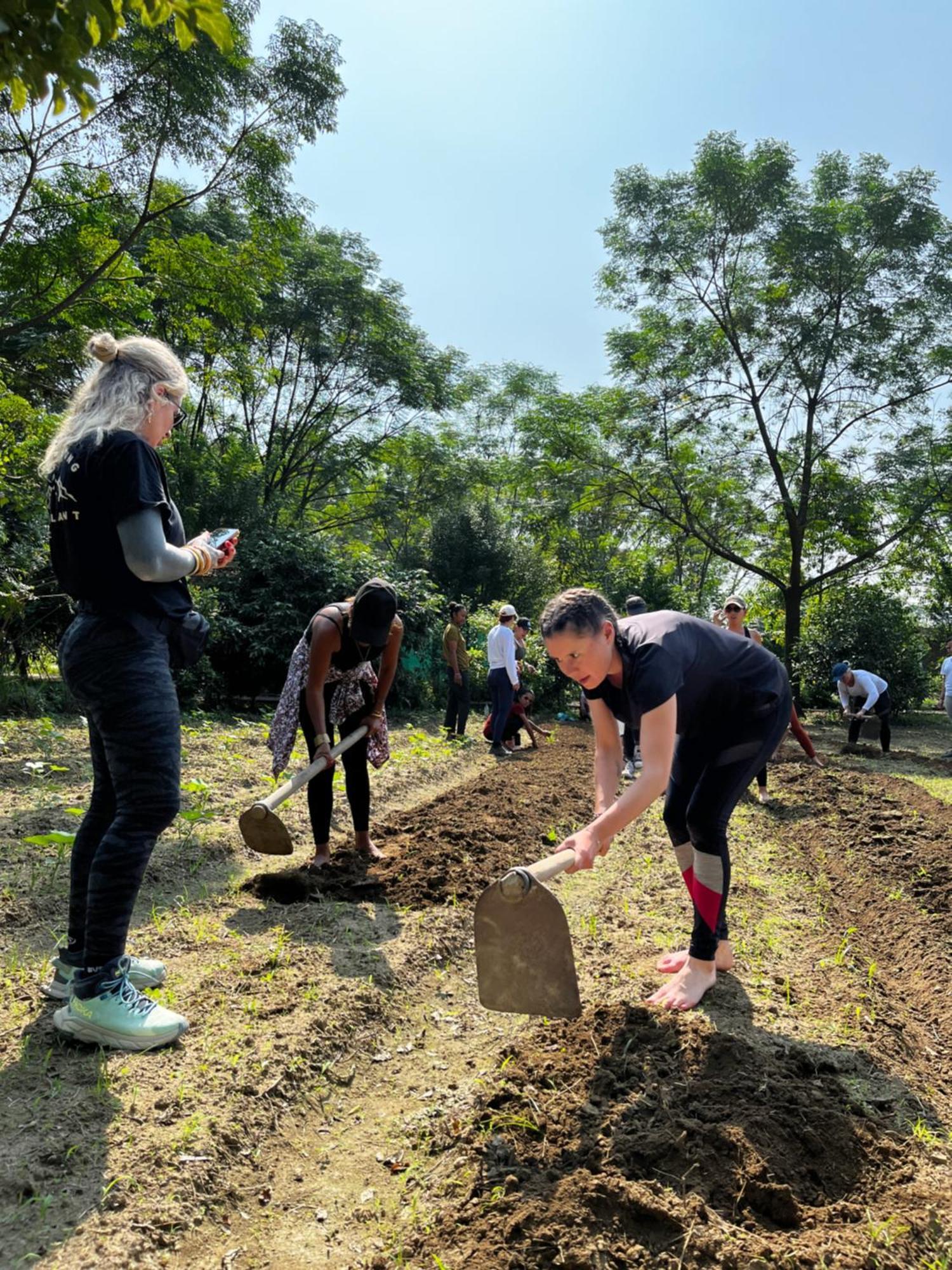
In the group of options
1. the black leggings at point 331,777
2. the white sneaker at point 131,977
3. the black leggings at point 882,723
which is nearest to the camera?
the white sneaker at point 131,977

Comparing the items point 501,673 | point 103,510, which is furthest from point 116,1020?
point 501,673

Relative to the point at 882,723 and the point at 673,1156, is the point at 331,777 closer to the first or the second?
the point at 673,1156

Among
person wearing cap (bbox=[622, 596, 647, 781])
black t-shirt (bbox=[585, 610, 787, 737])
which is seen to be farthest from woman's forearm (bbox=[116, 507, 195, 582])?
person wearing cap (bbox=[622, 596, 647, 781])

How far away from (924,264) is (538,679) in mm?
12307

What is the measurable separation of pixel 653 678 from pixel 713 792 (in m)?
0.70

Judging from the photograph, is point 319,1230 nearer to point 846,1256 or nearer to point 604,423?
point 846,1256

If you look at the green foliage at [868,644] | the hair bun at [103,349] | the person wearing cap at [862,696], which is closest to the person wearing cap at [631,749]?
the person wearing cap at [862,696]

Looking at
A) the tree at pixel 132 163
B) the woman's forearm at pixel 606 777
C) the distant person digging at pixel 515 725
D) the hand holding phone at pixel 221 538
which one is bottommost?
the distant person digging at pixel 515 725

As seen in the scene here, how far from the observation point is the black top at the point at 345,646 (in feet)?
14.8

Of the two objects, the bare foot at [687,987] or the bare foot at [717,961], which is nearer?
the bare foot at [687,987]

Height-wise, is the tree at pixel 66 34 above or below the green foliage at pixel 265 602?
above

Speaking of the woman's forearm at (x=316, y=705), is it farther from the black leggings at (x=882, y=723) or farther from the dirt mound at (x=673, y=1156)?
the black leggings at (x=882, y=723)

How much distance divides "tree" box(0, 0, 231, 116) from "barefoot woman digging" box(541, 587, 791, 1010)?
1.91 meters

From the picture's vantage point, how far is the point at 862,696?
41.3 feet
